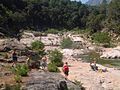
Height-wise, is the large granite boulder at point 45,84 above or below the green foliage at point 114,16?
below

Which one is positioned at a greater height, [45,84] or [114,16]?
[114,16]

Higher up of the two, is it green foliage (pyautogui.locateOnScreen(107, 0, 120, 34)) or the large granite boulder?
green foliage (pyautogui.locateOnScreen(107, 0, 120, 34))

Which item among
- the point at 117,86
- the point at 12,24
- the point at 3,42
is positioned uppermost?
the point at 12,24

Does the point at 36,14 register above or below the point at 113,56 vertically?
above

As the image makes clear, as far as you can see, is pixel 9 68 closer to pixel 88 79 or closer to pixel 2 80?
pixel 2 80

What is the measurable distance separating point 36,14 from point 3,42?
144 m

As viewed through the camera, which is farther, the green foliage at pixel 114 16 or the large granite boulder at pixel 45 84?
the green foliage at pixel 114 16

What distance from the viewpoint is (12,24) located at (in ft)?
337

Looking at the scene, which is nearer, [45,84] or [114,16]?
[45,84]

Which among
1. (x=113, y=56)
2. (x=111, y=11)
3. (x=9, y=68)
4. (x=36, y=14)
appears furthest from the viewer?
(x=36, y=14)

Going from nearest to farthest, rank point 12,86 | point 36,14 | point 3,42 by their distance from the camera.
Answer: point 12,86, point 3,42, point 36,14

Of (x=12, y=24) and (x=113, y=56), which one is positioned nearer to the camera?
(x=113, y=56)

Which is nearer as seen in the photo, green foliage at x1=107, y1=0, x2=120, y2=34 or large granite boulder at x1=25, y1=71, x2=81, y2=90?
large granite boulder at x1=25, y1=71, x2=81, y2=90

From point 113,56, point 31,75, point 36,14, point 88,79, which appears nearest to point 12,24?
point 113,56
